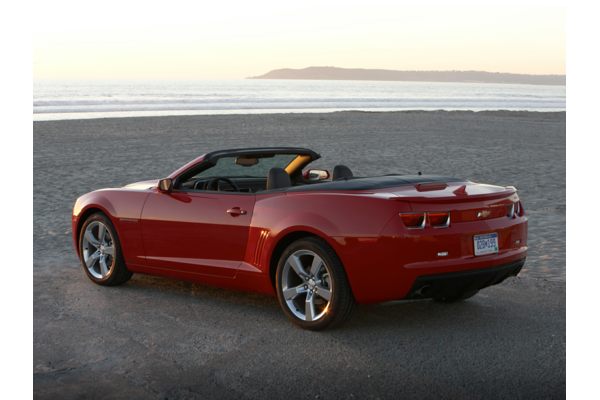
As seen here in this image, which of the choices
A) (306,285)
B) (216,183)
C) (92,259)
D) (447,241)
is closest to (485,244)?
(447,241)

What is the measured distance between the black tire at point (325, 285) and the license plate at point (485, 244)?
956mm

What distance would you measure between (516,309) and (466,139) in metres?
20.3

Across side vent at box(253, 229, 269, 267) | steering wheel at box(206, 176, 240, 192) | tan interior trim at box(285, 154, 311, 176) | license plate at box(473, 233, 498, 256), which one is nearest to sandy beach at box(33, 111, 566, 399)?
side vent at box(253, 229, 269, 267)

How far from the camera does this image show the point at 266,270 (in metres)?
6.99

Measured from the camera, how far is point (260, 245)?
698cm

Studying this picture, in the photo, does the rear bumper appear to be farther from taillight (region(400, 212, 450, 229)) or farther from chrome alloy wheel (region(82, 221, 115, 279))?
chrome alloy wheel (region(82, 221, 115, 279))

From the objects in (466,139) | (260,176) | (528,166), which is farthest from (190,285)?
(466,139)

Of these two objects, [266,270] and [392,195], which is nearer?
[392,195]

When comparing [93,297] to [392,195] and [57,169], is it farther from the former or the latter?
[57,169]

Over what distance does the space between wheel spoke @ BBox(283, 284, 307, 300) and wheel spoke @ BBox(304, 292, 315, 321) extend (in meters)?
0.07

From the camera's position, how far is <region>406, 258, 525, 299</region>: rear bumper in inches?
248
